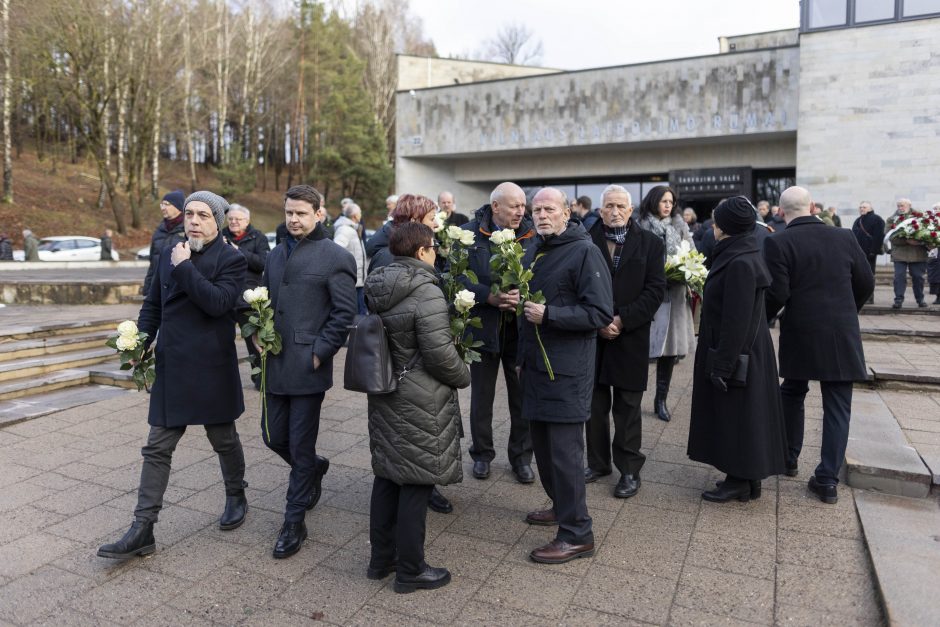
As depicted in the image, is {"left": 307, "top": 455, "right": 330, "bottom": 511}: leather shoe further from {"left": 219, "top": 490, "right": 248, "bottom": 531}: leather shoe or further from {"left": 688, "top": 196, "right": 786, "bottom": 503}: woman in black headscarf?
{"left": 688, "top": 196, "right": 786, "bottom": 503}: woman in black headscarf

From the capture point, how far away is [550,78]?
27.7 meters

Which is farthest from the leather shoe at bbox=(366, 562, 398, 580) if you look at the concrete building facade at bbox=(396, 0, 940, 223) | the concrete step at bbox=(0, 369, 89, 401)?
the concrete building facade at bbox=(396, 0, 940, 223)

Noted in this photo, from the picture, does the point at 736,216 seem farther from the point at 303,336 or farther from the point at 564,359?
the point at 303,336

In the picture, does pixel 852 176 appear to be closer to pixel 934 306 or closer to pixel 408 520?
pixel 934 306

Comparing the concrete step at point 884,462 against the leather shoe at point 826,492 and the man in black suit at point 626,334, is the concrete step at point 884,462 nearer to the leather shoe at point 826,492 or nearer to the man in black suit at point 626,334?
the leather shoe at point 826,492

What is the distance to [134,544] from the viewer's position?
3658 mm

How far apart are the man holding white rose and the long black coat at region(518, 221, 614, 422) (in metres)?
0.74

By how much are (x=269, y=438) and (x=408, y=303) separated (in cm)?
141

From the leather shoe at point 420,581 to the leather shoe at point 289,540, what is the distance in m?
0.70

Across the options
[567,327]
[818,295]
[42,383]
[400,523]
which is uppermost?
[818,295]

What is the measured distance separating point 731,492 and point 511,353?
5.54 feet

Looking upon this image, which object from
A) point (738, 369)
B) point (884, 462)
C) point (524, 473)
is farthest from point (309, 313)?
point (884, 462)

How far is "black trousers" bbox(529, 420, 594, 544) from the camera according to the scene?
362cm

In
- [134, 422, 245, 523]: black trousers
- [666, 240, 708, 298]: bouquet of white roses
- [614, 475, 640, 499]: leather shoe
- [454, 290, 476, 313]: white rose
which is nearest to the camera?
[454, 290, 476, 313]: white rose
